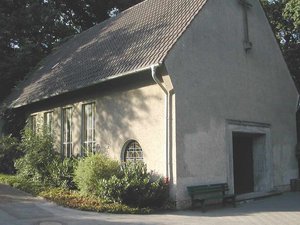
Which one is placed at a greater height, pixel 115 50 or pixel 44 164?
pixel 115 50

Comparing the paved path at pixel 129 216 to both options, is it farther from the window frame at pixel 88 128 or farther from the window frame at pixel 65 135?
the window frame at pixel 65 135

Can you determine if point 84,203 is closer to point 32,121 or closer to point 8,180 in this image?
point 8,180

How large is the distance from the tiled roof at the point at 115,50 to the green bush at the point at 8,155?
2.01m

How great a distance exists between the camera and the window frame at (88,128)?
1720 centimetres

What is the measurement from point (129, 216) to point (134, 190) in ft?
3.49

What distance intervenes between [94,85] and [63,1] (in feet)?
61.5

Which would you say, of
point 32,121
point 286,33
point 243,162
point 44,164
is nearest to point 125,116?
point 44,164

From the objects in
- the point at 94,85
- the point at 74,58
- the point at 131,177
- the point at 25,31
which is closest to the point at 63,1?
the point at 25,31

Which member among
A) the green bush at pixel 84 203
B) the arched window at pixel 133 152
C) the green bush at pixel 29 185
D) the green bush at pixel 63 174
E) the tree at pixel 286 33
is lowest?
the green bush at pixel 84 203

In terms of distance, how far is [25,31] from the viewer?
26469mm

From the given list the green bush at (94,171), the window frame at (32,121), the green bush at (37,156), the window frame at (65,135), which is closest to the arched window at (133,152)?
the green bush at (94,171)

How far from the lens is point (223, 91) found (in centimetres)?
1602

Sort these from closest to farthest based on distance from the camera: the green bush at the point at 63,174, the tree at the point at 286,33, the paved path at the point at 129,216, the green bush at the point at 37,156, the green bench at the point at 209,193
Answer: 1. the paved path at the point at 129,216
2. the green bench at the point at 209,193
3. the green bush at the point at 63,174
4. the green bush at the point at 37,156
5. the tree at the point at 286,33

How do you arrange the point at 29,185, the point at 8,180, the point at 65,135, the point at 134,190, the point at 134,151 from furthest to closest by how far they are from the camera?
1. the point at 65,135
2. the point at 8,180
3. the point at 29,185
4. the point at 134,151
5. the point at 134,190
